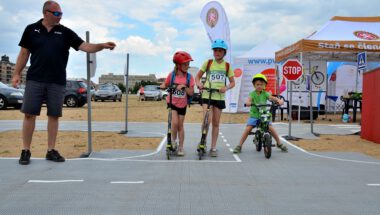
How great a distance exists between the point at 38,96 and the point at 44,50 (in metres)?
0.65

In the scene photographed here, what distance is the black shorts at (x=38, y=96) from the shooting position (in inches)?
252

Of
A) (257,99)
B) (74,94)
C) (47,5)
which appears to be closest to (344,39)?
(257,99)

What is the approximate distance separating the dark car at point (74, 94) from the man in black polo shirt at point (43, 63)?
19.3 metres

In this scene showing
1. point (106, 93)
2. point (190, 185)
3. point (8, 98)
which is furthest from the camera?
point (106, 93)

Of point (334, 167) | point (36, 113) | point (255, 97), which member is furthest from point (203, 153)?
point (36, 113)

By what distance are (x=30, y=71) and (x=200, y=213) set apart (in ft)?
11.6

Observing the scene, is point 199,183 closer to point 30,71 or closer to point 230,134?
point 30,71

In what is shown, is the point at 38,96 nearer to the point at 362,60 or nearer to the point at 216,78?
the point at 216,78

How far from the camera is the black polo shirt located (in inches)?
252

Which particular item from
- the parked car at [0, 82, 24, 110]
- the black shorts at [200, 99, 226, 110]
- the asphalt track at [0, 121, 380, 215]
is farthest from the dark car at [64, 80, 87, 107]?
the black shorts at [200, 99, 226, 110]

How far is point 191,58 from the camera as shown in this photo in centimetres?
744

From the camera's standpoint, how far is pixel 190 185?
5.32 metres

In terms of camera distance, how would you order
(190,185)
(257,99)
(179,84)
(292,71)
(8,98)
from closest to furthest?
(190,185), (179,84), (257,99), (292,71), (8,98)

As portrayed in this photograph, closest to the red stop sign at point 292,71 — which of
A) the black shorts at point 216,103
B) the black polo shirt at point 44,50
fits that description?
the black shorts at point 216,103
